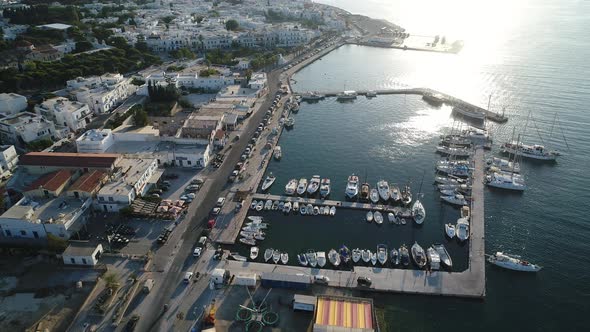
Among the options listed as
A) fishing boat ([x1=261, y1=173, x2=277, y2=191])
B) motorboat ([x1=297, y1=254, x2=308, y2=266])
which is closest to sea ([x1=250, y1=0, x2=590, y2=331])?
fishing boat ([x1=261, y1=173, x2=277, y2=191])

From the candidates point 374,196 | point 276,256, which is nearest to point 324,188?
point 374,196

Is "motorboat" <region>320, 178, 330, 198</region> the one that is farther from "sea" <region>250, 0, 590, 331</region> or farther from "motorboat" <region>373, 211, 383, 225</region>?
"motorboat" <region>373, 211, 383, 225</region>

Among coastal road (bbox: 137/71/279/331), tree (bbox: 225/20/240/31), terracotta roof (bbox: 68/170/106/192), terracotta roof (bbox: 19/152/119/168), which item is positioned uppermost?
tree (bbox: 225/20/240/31)

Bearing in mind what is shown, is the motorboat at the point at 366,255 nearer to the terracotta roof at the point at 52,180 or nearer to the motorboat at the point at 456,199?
the motorboat at the point at 456,199

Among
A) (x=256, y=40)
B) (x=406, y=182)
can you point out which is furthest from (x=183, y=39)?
(x=406, y=182)

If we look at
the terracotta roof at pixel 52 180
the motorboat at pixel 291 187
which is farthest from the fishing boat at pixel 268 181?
the terracotta roof at pixel 52 180
